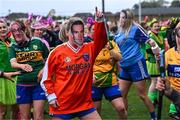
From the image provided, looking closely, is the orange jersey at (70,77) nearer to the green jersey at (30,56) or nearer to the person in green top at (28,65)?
the person in green top at (28,65)

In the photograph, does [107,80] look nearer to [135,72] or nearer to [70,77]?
[135,72]

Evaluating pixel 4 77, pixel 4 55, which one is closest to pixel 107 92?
pixel 4 77

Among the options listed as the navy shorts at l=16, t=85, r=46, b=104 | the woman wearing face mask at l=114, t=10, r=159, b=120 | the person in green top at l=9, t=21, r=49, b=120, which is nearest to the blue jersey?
the woman wearing face mask at l=114, t=10, r=159, b=120

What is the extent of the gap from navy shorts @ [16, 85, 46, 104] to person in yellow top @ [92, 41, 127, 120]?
923 millimetres

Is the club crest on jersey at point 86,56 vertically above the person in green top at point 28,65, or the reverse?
the club crest on jersey at point 86,56

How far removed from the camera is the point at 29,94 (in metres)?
7.94

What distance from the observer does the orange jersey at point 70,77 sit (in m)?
6.20

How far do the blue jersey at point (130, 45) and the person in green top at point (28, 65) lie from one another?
6.03 ft

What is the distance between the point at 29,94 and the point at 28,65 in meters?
0.51

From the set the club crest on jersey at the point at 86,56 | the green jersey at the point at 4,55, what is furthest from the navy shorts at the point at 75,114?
the green jersey at the point at 4,55

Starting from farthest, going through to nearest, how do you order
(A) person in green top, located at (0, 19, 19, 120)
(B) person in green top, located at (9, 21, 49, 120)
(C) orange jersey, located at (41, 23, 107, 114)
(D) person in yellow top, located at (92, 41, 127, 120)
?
(A) person in green top, located at (0, 19, 19, 120) → (D) person in yellow top, located at (92, 41, 127, 120) → (B) person in green top, located at (9, 21, 49, 120) → (C) orange jersey, located at (41, 23, 107, 114)

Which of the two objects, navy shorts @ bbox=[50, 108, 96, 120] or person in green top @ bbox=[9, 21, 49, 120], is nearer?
navy shorts @ bbox=[50, 108, 96, 120]

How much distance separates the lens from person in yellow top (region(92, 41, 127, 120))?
8.16 m

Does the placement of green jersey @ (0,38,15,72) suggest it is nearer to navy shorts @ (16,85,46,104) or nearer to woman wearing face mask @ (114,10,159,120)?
navy shorts @ (16,85,46,104)
